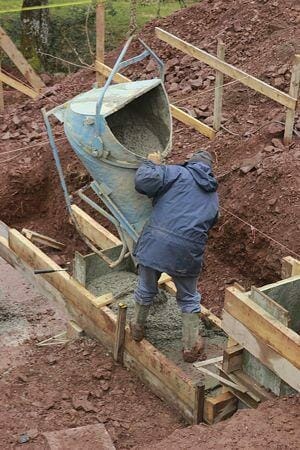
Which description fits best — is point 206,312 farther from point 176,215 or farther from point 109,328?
point 176,215

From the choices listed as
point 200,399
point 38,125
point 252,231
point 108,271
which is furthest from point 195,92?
point 200,399

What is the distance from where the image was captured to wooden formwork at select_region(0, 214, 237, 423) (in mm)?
5137

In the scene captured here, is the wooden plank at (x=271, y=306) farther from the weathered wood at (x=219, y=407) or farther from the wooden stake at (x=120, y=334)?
the wooden stake at (x=120, y=334)

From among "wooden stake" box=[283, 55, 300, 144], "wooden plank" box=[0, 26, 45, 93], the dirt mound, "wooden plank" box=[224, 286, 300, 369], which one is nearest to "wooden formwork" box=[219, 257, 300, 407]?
"wooden plank" box=[224, 286, 300, 369]

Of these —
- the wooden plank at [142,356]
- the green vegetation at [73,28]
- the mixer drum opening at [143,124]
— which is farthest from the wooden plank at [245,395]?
the green vegetation at [73,28]

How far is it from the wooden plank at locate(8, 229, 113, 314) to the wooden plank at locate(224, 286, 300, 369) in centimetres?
163

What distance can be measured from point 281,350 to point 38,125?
275 inches

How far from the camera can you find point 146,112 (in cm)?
625

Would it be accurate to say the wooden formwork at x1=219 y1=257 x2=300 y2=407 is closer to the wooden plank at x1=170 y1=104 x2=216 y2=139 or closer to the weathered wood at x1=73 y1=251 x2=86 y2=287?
the weathered wood at x1=73 y1=251 x2=86 y2=287

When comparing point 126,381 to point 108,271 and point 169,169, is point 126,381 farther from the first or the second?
point 169,169

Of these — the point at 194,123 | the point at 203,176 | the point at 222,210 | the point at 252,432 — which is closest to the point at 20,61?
the point at 194,123

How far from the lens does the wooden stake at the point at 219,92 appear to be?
8.72 m

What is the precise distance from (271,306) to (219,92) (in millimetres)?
4576

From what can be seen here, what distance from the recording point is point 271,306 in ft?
15.2
